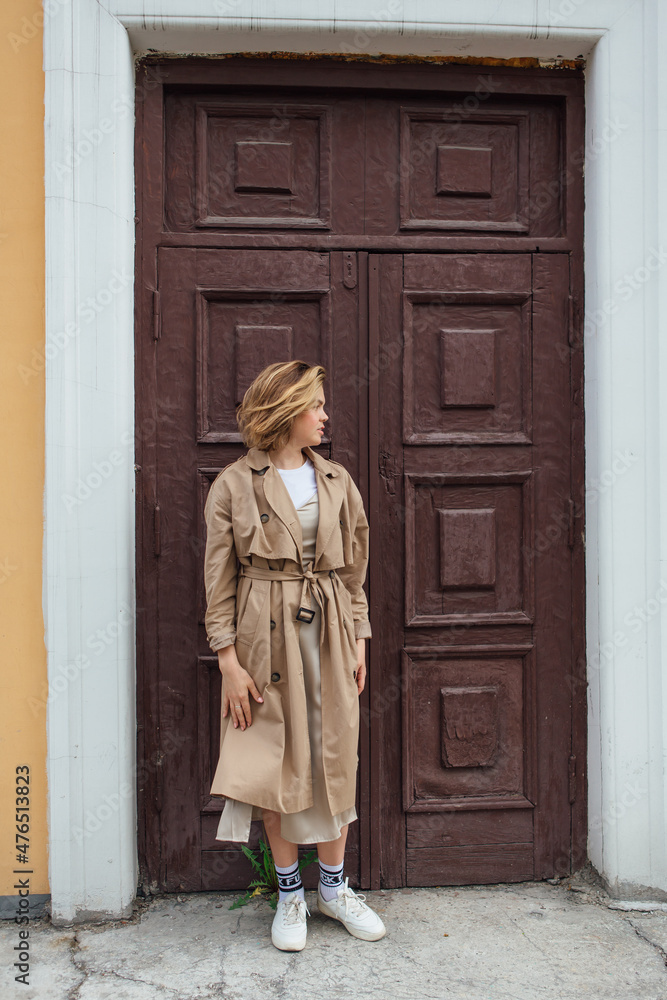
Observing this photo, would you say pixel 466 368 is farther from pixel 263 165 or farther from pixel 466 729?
pixel 466 729

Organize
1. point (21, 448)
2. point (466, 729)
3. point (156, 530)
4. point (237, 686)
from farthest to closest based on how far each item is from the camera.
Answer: point (466, 729), point (156, 530), point (21, 448), point (237, 686)

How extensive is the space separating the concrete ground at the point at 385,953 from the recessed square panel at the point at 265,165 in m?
2.81

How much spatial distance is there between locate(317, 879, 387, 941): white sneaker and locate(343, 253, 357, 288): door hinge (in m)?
2.26

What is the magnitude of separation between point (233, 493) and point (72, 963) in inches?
66.3

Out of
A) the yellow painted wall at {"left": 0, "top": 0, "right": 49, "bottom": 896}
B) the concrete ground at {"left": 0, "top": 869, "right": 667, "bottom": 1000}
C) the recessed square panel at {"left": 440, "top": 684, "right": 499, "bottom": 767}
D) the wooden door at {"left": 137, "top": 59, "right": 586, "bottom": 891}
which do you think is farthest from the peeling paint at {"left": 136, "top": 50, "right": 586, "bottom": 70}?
the concrete ground at {"left": 0, "top": 869, "right": 667, "bottom": 1000}

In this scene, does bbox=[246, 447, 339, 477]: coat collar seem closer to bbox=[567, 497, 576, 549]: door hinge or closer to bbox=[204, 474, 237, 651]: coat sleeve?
bbox=[204, 474, 237, 651]: coat sleeve

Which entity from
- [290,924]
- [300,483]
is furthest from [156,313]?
[290,924]

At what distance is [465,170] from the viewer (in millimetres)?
3084

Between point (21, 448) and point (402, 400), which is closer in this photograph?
point (21, 448)

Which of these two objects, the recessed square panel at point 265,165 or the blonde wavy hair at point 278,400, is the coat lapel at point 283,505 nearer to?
the blonde wavy hair at point 278,400

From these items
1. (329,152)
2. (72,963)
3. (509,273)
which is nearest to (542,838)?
(72,963)

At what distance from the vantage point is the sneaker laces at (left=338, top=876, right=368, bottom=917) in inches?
106

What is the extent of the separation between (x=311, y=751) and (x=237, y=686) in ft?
1.16

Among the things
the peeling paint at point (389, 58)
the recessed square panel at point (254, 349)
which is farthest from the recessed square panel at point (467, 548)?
the peeling paint at point (389, 58)
